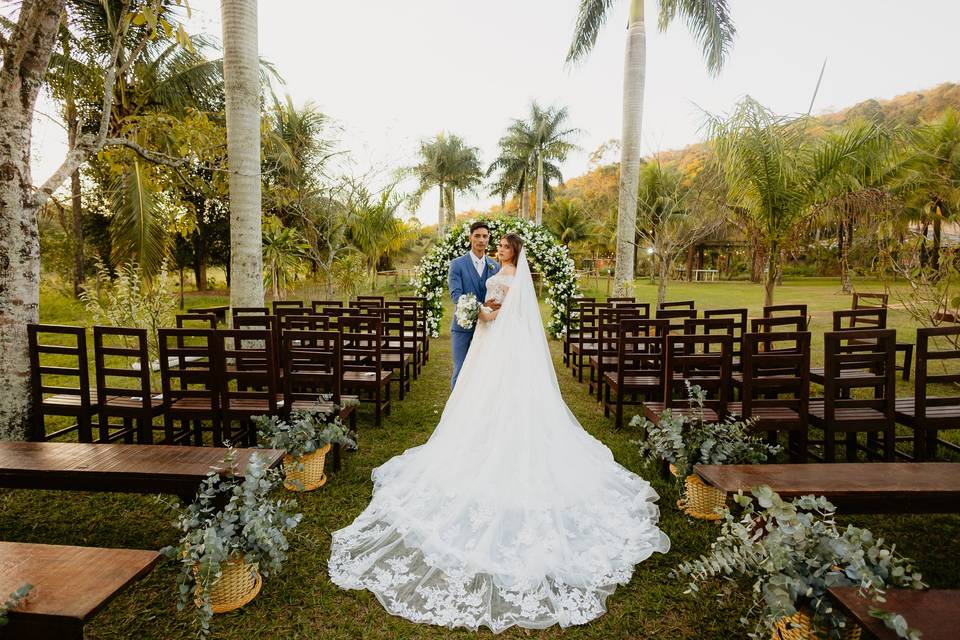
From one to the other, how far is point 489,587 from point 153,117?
21.9 ft

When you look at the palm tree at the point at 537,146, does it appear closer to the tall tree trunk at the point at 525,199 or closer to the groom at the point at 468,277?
the tall tree trunk at the point at 525,199

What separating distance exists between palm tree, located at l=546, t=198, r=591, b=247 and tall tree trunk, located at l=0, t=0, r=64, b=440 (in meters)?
31.9

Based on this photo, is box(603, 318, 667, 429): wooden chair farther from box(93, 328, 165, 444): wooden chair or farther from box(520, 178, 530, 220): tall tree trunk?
box(520, 178, 530, 220): tall tree trunk

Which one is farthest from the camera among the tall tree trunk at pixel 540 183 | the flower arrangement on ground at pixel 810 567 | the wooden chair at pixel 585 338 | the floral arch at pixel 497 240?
the tall tree trunk at pixel 540 183

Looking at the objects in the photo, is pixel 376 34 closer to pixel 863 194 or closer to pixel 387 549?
pixel 863 194

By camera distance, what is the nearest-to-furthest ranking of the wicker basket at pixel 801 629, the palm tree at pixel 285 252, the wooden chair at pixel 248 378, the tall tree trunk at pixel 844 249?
the wicker basket at pixel 801 629 < the wooden chair at pixel 248 378 < the tall tree trunk at pixel 844 249 < the palm tree at pixel 285 252

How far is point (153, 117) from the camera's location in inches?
235

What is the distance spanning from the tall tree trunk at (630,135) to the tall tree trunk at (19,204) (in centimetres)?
967

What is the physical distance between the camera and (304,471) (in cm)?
385

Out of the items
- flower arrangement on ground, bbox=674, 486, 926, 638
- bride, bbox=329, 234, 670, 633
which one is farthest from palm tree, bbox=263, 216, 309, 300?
flower arrangement on ground, bbox=674, 486, 926, 638

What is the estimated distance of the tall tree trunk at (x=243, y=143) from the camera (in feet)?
20.9

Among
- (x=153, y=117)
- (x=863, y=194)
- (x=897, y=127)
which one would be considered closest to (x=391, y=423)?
(x=153, y=117)

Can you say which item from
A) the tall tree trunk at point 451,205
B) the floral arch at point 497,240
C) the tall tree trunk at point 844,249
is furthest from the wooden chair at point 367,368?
Result: the tall tree trunk at point 451,205

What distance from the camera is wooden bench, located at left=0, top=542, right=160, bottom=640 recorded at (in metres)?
1.67
